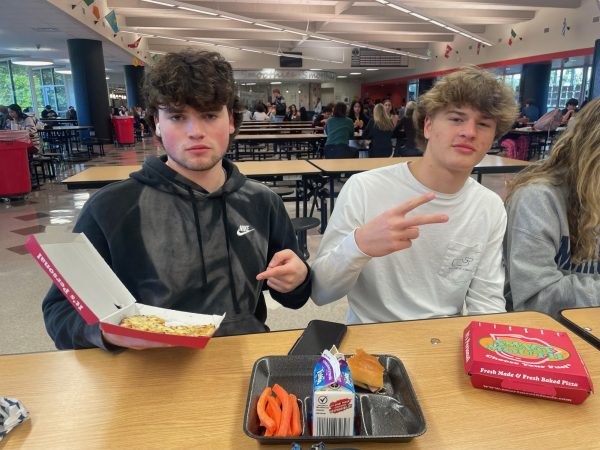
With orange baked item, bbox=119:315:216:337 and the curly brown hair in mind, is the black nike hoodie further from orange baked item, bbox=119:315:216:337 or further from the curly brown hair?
orange baked item, bbox=119:315:216:337

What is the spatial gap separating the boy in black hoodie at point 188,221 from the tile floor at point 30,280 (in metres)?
0.14

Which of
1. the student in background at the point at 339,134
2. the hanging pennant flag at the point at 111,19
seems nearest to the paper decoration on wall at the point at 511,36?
the student in background at the point at 339,134

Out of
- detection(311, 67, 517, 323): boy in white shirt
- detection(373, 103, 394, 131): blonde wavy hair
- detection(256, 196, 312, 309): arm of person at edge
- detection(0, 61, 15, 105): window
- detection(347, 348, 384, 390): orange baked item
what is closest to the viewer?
detection(347, 348, 384, 390): orange baked item

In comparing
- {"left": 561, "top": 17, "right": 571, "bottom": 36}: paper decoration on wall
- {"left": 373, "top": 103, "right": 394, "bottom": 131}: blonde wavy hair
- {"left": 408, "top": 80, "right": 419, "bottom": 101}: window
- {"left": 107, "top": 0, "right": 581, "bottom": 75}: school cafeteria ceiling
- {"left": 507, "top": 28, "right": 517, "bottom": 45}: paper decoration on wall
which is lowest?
{"left": 373, "top": 103, "right": 394, "bottom": 131}: blonde wavy hair

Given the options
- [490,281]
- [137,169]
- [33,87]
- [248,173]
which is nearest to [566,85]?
[248,173]

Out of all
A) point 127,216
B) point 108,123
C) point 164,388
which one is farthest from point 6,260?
point 108,123

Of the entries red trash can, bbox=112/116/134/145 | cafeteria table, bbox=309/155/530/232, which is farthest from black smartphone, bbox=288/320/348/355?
red trash can, bbox=112/116/134/145

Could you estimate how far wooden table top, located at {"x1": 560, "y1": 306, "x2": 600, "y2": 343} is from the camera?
1.06m

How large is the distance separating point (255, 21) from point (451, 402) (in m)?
10.6

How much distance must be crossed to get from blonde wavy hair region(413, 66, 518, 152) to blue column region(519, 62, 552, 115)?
517 inches

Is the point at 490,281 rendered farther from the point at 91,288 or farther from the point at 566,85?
the point at 566,85

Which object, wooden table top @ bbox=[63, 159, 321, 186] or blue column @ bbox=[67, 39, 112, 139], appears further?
blue column @ bbox=[67, 39, 112, 139]

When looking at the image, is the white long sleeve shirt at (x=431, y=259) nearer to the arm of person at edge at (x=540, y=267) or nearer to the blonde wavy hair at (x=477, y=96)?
the arm of person at edge at (x=540, y=267)

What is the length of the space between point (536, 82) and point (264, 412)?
581 inches
